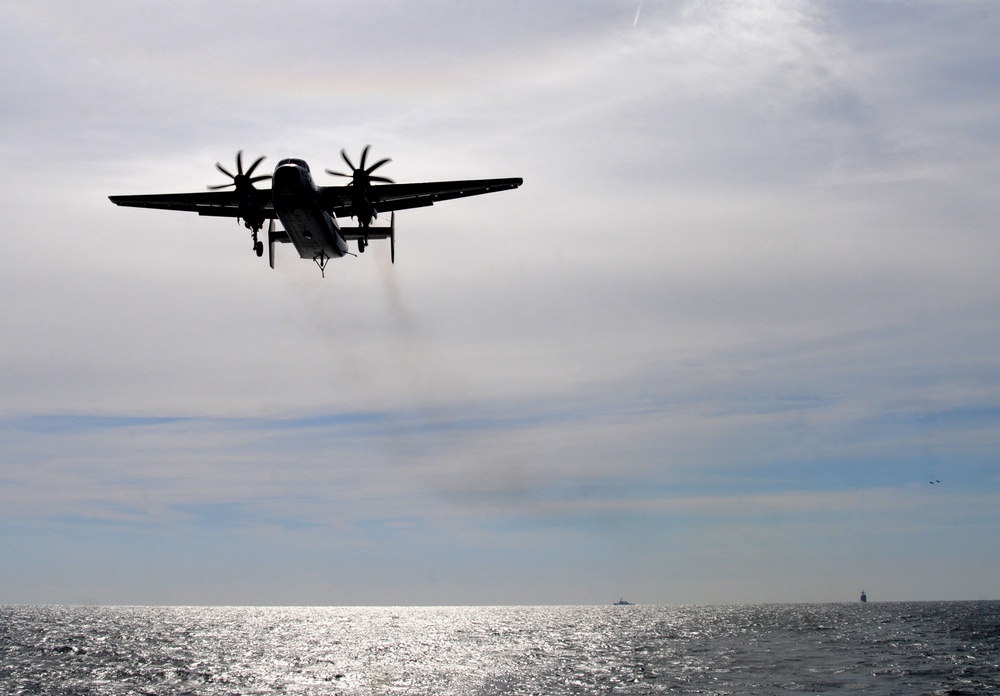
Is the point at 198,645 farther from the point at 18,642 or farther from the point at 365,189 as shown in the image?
the point at 365,189

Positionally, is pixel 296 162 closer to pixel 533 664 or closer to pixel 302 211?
pixel 302 211

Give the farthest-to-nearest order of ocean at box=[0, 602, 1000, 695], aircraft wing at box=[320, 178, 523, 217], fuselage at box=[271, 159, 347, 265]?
ocean at box=[0, 602, 1000, 695], aircraft wing at box=[320, 178, 523, 217], fuselage at box=[271, 159, 347, 265]

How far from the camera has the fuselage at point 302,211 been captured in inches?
1918

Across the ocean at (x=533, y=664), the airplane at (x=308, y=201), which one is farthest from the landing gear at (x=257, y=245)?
the ocean at (x=533, y=664)

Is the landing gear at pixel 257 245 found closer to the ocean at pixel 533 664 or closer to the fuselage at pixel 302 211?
the fuselage at pixel 302 211

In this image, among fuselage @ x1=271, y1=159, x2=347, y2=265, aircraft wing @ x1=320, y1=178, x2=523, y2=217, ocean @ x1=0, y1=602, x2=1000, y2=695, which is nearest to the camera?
fuselage @ x1=271, y1=159, x2=347, y2=265

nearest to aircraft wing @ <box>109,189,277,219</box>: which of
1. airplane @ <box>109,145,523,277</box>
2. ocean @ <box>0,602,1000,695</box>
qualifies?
airplane @ <box>109,145,523,277</box>

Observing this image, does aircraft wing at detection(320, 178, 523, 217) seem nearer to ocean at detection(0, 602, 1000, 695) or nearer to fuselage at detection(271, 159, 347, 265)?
fuselage at detection(271, 159, 347, 265)

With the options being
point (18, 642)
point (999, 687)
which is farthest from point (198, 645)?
point (999, 687)

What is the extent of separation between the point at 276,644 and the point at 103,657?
98.7 ft

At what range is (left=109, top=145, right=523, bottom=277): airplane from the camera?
1948 inches

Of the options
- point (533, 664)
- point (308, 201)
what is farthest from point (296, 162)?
point (533, 664)

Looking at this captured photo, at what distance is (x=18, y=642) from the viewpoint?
132m

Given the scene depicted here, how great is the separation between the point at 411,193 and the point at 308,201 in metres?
7.10
